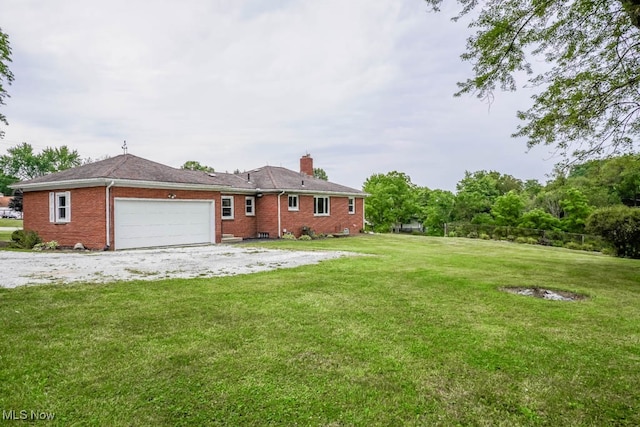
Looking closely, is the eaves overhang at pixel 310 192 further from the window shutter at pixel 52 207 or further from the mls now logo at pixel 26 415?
the mls now logo at pixel 26 415

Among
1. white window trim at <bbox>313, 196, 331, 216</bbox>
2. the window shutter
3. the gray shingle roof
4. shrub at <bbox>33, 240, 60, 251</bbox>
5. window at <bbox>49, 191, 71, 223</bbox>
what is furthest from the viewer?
white window trim at <bbox>313, 196, 331, 216</bbox>

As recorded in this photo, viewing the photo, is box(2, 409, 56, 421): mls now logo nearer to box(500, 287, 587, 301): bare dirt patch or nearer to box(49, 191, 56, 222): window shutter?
box(500, 287, 587, 301): bare dirt patch

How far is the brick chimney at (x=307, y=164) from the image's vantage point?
28328 mm

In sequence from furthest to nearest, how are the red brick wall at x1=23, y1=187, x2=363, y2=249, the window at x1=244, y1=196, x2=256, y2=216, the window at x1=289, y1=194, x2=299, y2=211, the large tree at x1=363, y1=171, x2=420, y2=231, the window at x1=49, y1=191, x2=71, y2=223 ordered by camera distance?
the large tree at x1=363, y1=171, x2=420, y2=231 → the window at x1=289, y1=194, x2=299, y2=211 → the window at x1=244, y1=196, x2=256, y2=216 → the window at x1=49, y1=191, x2=71, y2=223 → the red brick wall at x1=23, y1=187, x2=363, y2=249

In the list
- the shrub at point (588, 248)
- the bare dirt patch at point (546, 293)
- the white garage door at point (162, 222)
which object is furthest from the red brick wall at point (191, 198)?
the shrub at point (588, 248)

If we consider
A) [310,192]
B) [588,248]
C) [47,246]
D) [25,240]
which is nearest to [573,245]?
[588,248]

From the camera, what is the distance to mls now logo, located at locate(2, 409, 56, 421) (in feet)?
9.02

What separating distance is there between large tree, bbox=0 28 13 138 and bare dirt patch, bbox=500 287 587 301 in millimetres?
22162

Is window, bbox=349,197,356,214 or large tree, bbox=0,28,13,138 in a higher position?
large tree, bbox=0,28,13,138

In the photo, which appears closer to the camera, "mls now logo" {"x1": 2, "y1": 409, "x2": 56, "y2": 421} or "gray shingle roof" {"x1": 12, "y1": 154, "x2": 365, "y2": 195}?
"mls now logo" {"x1": 2, "y1": 409, "x2": 56, "y2": 421}

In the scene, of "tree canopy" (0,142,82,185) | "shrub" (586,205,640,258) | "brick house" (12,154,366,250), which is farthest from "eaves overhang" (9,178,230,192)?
"tree canopy" (0,142,82,185)

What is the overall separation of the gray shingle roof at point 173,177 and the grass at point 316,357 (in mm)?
9724

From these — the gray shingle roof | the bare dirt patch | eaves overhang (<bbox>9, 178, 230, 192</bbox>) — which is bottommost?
the bare dirt patch

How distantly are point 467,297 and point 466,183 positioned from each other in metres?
46.4
